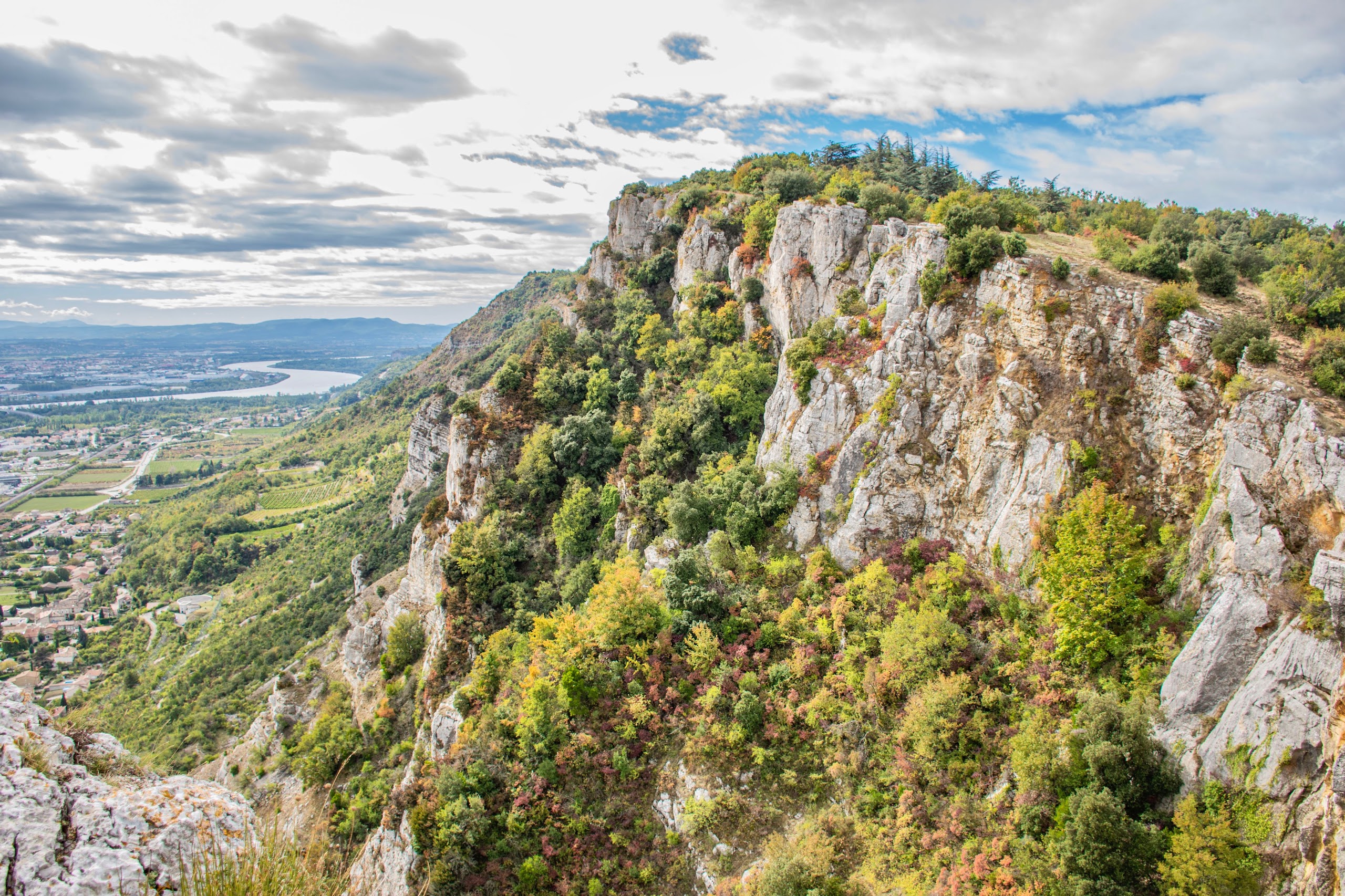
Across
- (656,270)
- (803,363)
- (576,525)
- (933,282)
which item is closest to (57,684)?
(576,525)

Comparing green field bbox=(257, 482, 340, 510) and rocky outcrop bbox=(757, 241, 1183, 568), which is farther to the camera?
green field bbox=(257, 482, 340, 510)

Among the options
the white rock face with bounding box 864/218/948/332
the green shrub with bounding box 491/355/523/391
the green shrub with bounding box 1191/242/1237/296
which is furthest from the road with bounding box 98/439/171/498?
the green shrub with bounding box 1191/242/1237/296

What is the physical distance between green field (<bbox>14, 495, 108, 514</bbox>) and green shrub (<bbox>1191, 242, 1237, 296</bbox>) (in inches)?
9010

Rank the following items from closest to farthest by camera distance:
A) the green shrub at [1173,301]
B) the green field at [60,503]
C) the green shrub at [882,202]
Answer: the green shrub at [1173,301] → the green shrub at [882,202] → the green field at [60,503]

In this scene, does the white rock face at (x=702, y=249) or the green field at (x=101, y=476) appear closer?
the white rock face at (x=702, y=249)

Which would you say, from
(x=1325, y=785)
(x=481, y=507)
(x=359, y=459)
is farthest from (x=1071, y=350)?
(x=359, y=459)

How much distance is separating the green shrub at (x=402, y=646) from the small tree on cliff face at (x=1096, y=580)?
44137 mm

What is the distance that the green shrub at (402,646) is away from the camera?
4393 cm

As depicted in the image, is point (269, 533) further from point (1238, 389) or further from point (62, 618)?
point (1238, 389)

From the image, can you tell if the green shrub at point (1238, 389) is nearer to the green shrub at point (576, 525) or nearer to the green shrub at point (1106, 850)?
the green shrub at point (1106, 850)

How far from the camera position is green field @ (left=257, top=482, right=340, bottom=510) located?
121 m

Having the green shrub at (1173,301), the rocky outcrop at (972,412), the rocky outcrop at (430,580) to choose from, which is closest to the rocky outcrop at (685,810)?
the rocky outcrop at (972,412)

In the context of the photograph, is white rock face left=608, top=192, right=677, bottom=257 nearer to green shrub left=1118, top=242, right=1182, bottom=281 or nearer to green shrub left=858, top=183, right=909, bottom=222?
green shrub left=858, top=183, right=909, bottom=222

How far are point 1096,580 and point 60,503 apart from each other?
785ft
